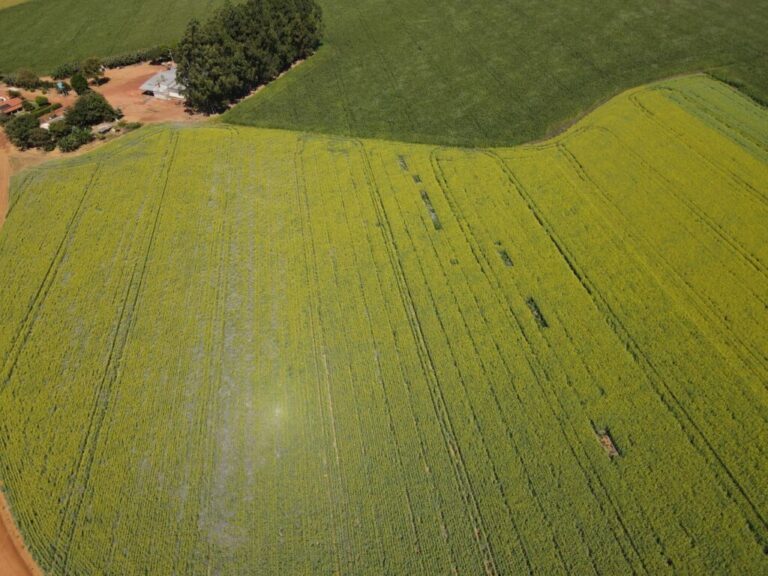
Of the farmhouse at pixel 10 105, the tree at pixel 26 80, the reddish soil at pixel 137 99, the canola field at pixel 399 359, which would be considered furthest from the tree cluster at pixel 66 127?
the tree at pixel 26 80

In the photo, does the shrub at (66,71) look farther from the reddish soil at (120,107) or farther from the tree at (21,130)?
the tree at (21,130)

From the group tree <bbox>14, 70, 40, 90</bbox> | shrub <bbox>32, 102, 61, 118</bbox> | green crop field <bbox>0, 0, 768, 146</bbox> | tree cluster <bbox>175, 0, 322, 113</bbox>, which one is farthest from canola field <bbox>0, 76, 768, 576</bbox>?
tree <bbox>14, 70, 40, 90</bbox>

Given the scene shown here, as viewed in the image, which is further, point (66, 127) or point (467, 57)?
point (467, 57)

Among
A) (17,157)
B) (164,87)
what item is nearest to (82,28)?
(164,87)

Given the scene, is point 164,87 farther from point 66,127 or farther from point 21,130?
point 21,130

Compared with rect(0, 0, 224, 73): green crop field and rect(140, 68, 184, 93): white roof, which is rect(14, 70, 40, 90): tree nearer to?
rect(0, 0, 224, 73): green crop field

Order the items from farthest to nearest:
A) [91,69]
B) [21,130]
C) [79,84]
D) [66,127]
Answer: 1. [91,69]
2. [79,84]
3. [66,127]
4. [21,130]

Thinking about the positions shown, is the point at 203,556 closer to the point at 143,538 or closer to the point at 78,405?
the point at 143,538
